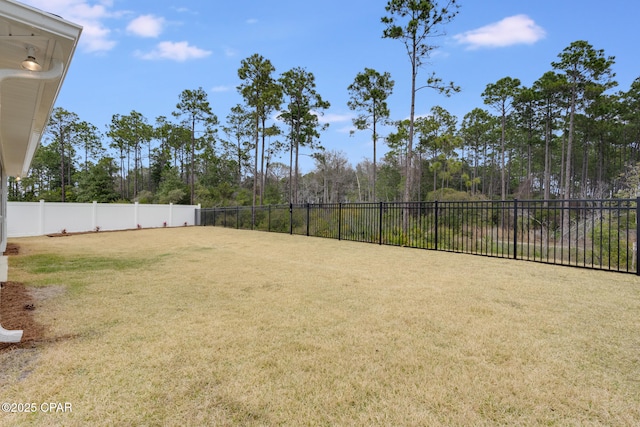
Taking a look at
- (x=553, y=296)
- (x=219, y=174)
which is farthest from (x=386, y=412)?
(x=219, y=174)

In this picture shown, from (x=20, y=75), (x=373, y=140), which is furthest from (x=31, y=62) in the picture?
(x=373, y=140)

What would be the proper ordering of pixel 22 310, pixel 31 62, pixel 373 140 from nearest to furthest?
pixel 31 62 < pixel 22 310 < pixel 373 140

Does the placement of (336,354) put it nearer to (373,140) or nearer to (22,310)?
(22,310)

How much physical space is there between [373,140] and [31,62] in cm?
1661

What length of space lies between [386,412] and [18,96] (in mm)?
4879

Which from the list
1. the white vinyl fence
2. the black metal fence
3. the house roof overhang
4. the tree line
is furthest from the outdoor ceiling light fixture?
the white vinyl fence

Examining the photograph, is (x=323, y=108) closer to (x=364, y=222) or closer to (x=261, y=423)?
(x=364, y=222)

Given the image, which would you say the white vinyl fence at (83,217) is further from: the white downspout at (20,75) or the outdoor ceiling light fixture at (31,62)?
the white downspout at (20,75)

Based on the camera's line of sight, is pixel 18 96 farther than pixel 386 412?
Yes

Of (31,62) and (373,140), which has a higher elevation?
(373,140)

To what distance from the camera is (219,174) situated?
30156 mm

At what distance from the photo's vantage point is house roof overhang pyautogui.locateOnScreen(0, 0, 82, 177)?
2.07m

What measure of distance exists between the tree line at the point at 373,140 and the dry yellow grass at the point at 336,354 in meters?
8.35

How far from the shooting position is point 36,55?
2494mm
